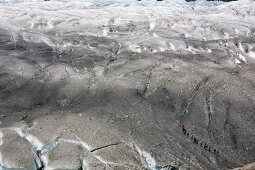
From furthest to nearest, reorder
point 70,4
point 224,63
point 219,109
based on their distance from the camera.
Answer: point 70,4, point 224,63, point 219,109

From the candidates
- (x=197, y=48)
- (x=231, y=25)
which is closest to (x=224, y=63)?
(x=197, y=48)

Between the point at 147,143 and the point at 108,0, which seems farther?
the point at 108,0

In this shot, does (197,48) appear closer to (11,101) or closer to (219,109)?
(219,109)

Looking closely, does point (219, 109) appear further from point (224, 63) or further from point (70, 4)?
point (70, 4)

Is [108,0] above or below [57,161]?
below

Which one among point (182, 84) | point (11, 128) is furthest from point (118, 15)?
point (11, 128)

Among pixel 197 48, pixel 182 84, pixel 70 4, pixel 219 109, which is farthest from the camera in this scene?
pixel 70 4
